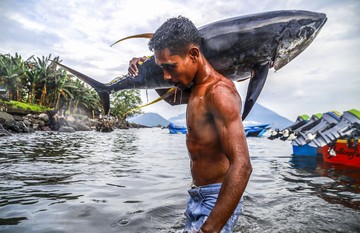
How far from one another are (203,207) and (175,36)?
118 centimetres

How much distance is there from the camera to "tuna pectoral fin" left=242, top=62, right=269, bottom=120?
2201 millimetres

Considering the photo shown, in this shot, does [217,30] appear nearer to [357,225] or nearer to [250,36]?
[250,36]

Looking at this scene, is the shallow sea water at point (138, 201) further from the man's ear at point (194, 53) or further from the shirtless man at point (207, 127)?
the man's ear at point (194, 53)

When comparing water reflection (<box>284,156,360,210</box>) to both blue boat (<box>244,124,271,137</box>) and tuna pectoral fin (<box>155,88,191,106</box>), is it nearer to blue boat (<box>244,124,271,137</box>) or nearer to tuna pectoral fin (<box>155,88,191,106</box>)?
tuna pectoral fin (<box>155,88,191,106</box>)

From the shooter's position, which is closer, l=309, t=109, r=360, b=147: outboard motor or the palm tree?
l=309, t=109, r=360, b=147: outboard motor

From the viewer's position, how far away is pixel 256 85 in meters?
2.28

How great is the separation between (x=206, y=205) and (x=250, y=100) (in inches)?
35.9

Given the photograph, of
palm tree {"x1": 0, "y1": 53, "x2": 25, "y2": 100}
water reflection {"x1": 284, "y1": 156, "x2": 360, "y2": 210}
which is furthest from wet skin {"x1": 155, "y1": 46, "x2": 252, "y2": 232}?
palm tree {"x1": 0, "y1": 53, "x2": 25, "y2": 100}

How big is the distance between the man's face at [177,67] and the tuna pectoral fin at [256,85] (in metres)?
0.67

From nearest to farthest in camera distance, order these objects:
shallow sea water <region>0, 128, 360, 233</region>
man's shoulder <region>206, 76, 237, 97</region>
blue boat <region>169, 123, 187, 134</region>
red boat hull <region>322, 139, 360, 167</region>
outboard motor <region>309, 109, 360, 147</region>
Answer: man's shoulder <region>206, 76, 237, 97</region>
shallow sea water <region>0, 128, 360, 233</region>
outboard motor <region>309, 109, 360, 147</region>
red boat hull <region>322, 139, 360, 167</region>
blue boat <region>169, 123, 187, 134</region>

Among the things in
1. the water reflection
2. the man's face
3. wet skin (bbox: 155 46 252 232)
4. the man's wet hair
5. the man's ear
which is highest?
the man's wet hair

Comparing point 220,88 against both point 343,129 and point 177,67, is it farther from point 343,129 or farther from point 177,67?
point 343,129

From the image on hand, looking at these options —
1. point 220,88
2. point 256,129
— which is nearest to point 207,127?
point 220,88

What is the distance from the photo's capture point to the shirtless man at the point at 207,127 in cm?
141
